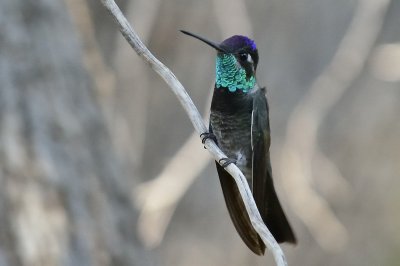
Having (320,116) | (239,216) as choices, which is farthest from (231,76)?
(320,116)

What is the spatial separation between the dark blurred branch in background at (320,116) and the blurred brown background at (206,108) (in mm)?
11

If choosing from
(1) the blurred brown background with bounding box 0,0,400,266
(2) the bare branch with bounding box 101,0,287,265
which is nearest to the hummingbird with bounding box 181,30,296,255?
(2) the bare branch with bounding box 101,0,287,265

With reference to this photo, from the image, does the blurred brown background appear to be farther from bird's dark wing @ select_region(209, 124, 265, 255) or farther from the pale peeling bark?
bird's dark wing @ select_region(209, 124, 265, 255)

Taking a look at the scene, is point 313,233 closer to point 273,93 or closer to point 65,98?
point 273,93

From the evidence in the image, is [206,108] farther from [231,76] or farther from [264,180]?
[264,180]

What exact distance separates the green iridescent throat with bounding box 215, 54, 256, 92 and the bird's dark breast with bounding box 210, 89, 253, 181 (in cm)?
2

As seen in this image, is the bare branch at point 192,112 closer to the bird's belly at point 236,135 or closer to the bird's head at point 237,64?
the bird's head at point 237,64

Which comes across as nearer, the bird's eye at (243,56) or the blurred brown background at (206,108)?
the bird's eye at (243,56)

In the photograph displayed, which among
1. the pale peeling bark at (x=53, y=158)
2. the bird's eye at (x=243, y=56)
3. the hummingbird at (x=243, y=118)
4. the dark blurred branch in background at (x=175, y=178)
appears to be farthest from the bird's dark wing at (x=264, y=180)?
the dark blurred branch in background at (x=175, y=178)

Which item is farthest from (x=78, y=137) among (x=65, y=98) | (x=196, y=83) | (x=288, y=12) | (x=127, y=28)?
(x=127, y=28)

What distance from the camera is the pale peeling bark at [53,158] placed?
4.07 metres

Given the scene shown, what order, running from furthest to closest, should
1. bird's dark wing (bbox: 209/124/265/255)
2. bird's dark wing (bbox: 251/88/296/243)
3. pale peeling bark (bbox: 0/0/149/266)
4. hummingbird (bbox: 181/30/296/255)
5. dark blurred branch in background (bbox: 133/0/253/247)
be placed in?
1. dark blurred branch in background (bbox: 133/0/253/247)
2. pale peeling bark (bbox: 0/0/149/266)
3. hummingbird (bbox: 181/30/296/255)
4. bird's dark wing (bbox: 251/88/296/243)
5. bird's dark wing (bbox: 209/124/265/255)

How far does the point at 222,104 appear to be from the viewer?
2.36 m

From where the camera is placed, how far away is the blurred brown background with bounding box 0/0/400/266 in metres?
4.45
